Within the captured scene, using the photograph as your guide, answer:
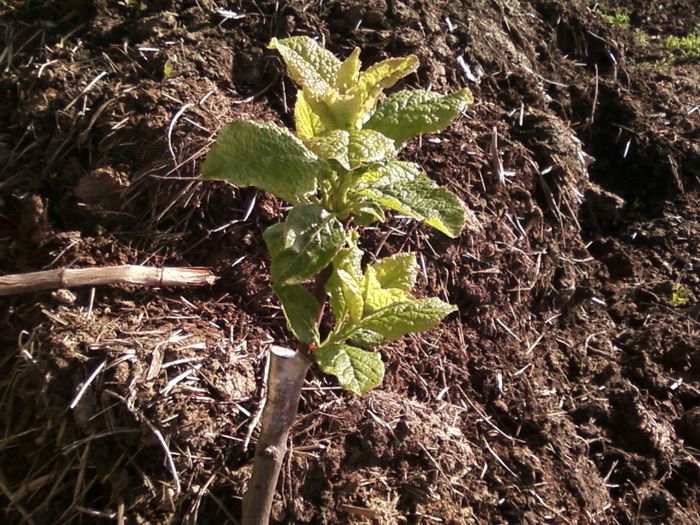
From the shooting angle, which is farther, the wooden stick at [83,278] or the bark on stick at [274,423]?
the wooden stick at [83,278]

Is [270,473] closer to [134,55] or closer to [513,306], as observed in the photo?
[513,306]

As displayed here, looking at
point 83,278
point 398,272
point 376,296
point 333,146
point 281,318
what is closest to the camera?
point 333,146

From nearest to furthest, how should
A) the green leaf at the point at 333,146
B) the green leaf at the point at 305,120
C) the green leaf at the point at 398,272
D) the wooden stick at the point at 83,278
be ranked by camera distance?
1. the green leaf at the point at 333,146
2. the green leaf at the point at 305,120
3. the green leaf at the point at 398,272
4. the wooden stick at the point at 83,278

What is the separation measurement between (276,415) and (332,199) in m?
0.46

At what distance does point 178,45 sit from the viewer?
7.18 feet

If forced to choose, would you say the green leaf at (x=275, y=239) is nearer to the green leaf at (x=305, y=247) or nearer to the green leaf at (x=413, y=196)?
the green leaf at (x=305, y=247)

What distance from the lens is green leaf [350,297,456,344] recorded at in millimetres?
1452

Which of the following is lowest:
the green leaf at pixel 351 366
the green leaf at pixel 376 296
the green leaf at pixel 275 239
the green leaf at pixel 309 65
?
the green leaf at pixel 351 366

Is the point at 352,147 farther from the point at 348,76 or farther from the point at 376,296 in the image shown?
the point at 376,296

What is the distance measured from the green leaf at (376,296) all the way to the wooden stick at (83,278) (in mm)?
608

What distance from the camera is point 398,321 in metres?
1.46

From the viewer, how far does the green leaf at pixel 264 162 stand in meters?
1.31

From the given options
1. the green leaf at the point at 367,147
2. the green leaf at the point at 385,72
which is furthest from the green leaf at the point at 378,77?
the green leaf at the point at 367,147

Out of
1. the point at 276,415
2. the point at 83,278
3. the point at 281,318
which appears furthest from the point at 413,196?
the point at 83,278
